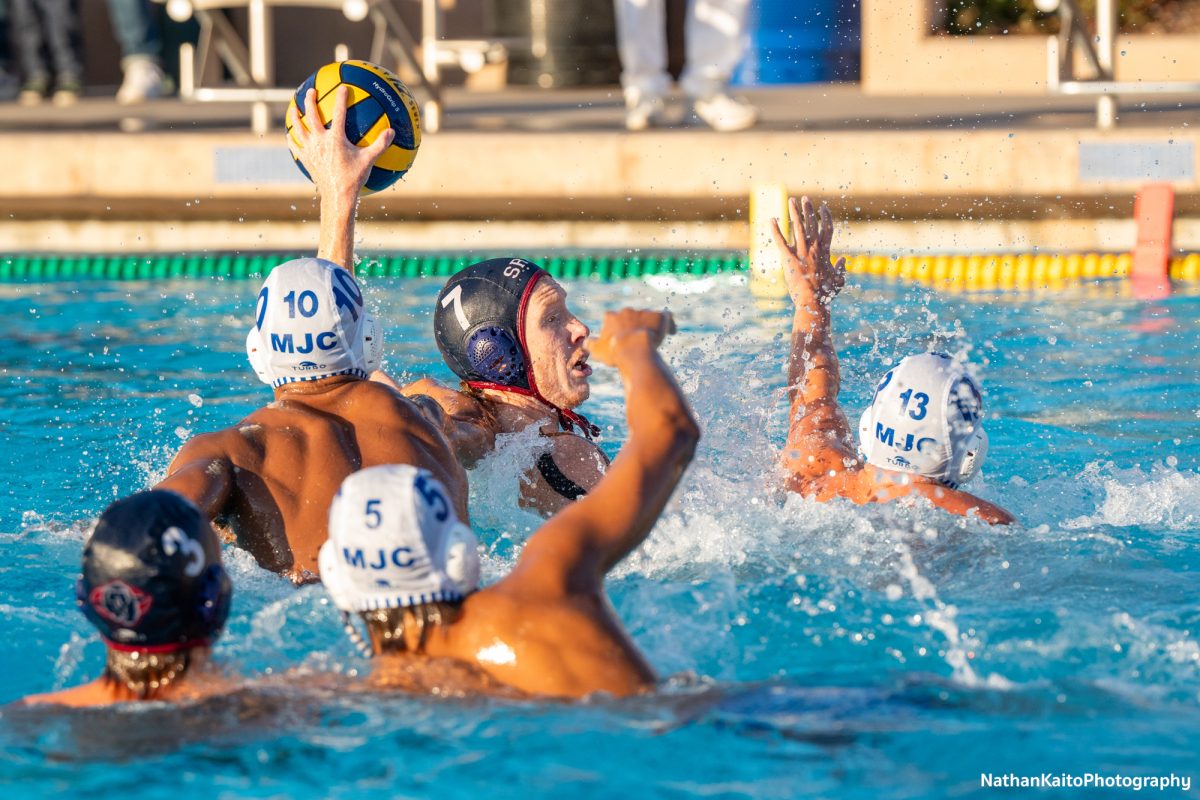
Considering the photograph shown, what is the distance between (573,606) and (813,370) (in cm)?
164

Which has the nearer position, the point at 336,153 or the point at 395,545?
the point at 395,545

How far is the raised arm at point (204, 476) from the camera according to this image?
2959 millimetres

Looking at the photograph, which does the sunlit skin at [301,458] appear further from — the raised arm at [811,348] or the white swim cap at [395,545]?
the raised arm at [811,348]

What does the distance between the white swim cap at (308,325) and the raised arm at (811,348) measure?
117cm

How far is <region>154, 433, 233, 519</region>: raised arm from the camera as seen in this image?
296 cm

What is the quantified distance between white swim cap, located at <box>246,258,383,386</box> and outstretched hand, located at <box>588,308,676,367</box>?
671 mm

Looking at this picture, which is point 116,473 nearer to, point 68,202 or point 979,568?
point 979,568

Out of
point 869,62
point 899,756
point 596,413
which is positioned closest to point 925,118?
point 869,62

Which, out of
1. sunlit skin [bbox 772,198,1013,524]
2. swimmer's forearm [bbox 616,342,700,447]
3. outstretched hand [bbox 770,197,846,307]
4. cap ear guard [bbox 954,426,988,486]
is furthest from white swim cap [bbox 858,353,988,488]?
swimmer's forearm [bbox 616,342,700,447]

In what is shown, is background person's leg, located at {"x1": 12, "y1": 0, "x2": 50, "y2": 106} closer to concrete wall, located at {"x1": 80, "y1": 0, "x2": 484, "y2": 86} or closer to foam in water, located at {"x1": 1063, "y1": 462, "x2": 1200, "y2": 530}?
concrete wall, located at {"x1": 80, "y1": 0, "x2": 484, "y2": 86}

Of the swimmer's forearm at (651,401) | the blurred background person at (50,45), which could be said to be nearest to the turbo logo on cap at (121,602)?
the swimmer's forearm at (651,401)

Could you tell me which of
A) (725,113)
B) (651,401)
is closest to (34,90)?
(725,113)

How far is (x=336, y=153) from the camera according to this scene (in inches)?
152

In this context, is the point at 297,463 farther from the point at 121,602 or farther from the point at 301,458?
the point at 121,602
